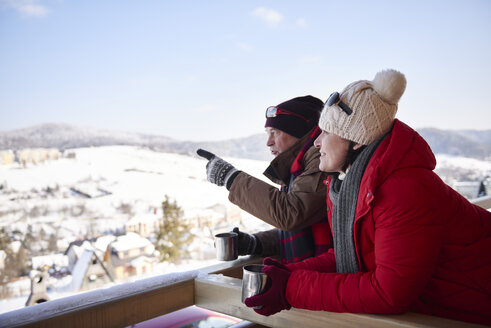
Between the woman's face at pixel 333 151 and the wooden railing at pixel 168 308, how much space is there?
0.35m

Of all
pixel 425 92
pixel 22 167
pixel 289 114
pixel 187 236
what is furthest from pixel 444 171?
pixel 22 167

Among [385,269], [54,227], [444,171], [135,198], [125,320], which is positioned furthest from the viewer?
[135,198]

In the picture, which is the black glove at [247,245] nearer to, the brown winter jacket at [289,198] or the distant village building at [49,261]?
the brown winter jacket at [289,198]

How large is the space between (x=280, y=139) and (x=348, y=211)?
70 centimetres

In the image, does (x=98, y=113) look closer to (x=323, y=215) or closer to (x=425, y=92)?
(x=425, y=92)

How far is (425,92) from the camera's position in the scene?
1272 centimetres

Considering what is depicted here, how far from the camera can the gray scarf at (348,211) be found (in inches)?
34.5

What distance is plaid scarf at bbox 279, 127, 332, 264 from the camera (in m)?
1.35

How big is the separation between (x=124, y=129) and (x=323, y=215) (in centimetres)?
1232

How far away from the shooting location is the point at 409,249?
73cm

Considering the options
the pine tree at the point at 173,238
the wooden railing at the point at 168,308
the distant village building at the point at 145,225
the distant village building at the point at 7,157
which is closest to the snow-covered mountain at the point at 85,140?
the distant village building at the point at 7,157

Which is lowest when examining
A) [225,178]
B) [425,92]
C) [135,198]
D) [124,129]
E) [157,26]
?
[135,198]

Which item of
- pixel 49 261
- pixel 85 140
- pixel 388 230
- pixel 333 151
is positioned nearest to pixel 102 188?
pixel 85 140

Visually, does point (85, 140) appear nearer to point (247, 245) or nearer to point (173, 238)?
point (173, 238)
